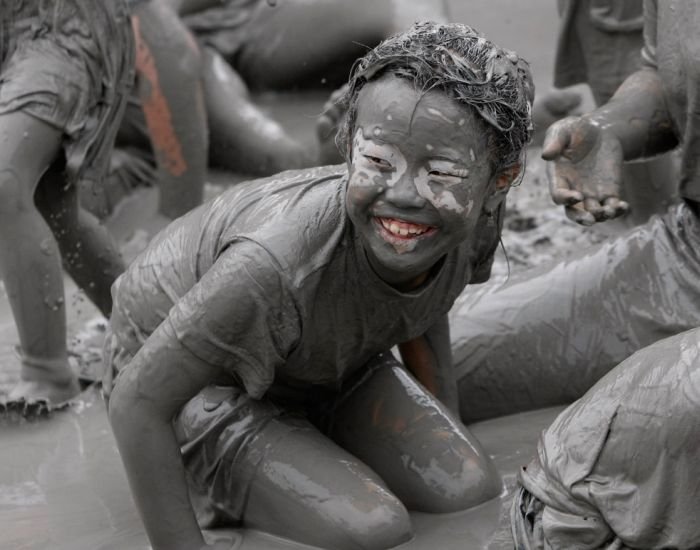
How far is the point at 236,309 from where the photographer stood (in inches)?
114

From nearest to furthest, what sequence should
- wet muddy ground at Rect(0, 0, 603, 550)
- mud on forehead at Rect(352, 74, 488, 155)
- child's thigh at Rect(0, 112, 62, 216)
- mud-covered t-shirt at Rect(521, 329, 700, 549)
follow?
1. mud-covered t-shirt at Rect(521, 329, 700, 549)
2. mud on forehead at Rect(352, 74, 488, 155)
3. wet muddy ground at Rect(0, 0, 603, 550)
4. child's thigh at Rect(0, 112, 62, 216)

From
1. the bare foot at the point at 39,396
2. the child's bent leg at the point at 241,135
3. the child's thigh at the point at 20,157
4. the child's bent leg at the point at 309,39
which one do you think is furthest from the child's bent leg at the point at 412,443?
→ the child's bent leg at the point at 309,39

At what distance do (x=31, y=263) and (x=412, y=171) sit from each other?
4.82ft

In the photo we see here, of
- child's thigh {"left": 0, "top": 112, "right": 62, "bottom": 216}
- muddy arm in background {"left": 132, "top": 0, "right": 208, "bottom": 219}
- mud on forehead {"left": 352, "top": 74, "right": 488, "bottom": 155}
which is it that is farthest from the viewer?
muddy arm in background {"left": 132, "top": 0, "right": 208, "bottom": 219}

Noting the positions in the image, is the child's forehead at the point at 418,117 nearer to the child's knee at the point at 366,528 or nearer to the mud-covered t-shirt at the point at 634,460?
the mud-covered t-shirt at the point at 634,460

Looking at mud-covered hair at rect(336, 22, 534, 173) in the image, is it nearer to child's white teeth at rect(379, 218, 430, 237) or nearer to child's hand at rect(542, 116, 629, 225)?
child's white teeth at rect(379, 218, 430, 237)

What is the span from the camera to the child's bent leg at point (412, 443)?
3.25m

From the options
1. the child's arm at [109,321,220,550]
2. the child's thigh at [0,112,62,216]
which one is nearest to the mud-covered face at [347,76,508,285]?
the child's arm at [109,321,220,550]

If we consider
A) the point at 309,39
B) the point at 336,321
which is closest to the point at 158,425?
the point at 336,321

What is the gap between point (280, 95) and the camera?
21.9 feet

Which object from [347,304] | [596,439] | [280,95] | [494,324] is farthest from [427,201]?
[280,95]

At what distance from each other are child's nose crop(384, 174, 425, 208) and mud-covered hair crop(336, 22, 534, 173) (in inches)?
6.1

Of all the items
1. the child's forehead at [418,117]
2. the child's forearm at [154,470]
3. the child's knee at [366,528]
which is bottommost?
the child's knee at [366,528]

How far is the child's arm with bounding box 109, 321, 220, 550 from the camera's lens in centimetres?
293
